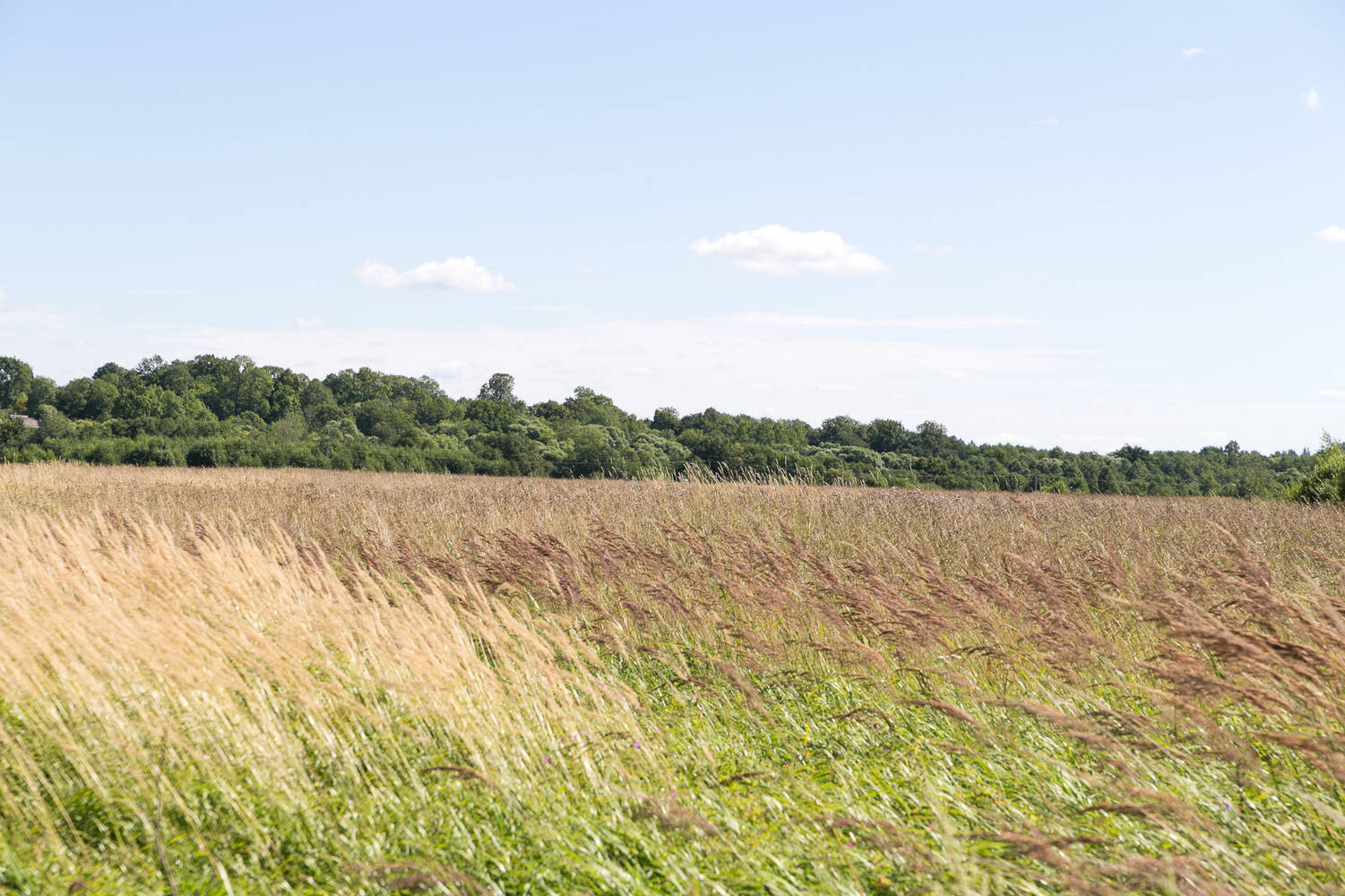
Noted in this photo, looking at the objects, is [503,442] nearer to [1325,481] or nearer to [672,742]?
[1325,481]

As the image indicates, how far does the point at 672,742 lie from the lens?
12.5 feet

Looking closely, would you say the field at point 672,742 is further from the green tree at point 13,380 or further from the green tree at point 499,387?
the green tree at point 13,380

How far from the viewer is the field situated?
2.63 m

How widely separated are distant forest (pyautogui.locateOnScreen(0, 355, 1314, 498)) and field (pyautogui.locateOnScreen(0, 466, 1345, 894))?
28.2 feet

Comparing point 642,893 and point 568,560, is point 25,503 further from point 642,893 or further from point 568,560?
point 642,893

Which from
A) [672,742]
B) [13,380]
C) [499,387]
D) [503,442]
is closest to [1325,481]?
[672,742]

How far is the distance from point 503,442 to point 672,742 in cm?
2967

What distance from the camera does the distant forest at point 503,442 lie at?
28.0m

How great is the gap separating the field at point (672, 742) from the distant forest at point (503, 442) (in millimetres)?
8585

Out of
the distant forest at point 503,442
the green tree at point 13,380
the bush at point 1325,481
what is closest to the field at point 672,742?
the distant forest at point 503,442

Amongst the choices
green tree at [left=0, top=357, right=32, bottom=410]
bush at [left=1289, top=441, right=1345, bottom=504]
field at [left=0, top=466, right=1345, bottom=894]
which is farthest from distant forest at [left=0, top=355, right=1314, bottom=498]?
green tree at [left=0, top=357, right=32, bottom=410]

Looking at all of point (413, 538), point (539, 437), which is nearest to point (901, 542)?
point (413, 538)

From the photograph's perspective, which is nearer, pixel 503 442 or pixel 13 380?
pixel 503 442

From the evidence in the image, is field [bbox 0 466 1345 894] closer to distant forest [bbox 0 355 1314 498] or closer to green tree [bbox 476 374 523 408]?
distant forest [bbox 0 355 1314 498]
